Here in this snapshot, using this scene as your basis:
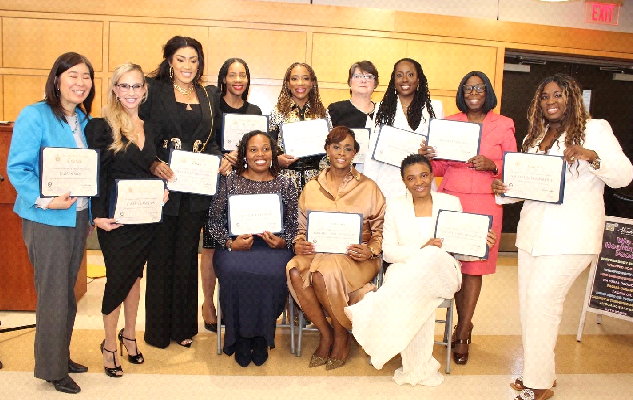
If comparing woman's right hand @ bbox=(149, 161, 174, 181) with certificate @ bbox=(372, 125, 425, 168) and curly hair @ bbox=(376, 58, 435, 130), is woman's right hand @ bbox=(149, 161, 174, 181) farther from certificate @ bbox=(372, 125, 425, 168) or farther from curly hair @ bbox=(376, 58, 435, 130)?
curly hair @ bbox=(376, 58, 435, 130)

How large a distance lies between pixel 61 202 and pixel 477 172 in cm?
254

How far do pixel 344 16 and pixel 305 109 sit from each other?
279cm

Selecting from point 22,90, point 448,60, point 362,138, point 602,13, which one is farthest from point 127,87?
point 602,13

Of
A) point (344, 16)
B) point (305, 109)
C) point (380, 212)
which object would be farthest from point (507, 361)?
point (344, 16)

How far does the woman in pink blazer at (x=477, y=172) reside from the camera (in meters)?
3.67

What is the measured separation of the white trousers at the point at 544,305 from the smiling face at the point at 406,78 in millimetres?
1468

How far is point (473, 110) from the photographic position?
3.73 m

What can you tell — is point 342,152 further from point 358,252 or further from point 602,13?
point 602,13

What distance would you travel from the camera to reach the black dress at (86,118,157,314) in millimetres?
3111

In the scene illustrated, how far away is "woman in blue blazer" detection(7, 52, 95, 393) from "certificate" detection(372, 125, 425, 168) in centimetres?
190

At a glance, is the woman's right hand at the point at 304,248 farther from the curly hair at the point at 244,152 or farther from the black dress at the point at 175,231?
the black dress at the point at 175,231

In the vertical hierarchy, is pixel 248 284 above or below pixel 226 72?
below

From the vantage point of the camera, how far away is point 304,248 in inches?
139

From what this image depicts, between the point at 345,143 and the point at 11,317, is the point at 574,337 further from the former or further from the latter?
the point at 11,317
